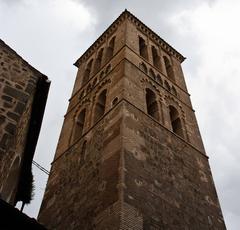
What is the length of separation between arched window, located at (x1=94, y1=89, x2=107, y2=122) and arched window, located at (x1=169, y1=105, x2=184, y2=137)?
10.7 ft

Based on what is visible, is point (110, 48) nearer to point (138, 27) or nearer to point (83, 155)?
point (138, 27)

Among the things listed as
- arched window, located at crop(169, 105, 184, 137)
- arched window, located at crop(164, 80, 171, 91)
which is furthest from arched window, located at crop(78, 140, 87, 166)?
arched window, located at crop(164, 80, 171, 91)

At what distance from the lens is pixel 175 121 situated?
17203 mm

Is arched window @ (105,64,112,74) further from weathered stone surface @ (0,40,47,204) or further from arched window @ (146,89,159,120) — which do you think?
weathered stone surface @ (0,40,47,204)

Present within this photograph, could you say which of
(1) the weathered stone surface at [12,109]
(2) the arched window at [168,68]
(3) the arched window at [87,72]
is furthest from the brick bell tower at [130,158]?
(1) the weathered stone surface at [12,109]

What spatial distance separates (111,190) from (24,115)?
4489 mm

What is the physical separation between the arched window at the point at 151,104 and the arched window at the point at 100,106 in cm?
205

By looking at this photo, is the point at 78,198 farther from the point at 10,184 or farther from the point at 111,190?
the point at 10,184

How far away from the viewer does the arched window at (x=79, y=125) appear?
1675cm

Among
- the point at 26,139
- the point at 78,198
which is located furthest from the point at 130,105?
the point at 26,139

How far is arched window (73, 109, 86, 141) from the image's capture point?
1675 cm

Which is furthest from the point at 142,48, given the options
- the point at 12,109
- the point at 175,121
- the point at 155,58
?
the point at 12,109

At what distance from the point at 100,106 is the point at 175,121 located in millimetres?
3601

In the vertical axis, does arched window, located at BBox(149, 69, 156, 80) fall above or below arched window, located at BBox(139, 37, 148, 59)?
below
